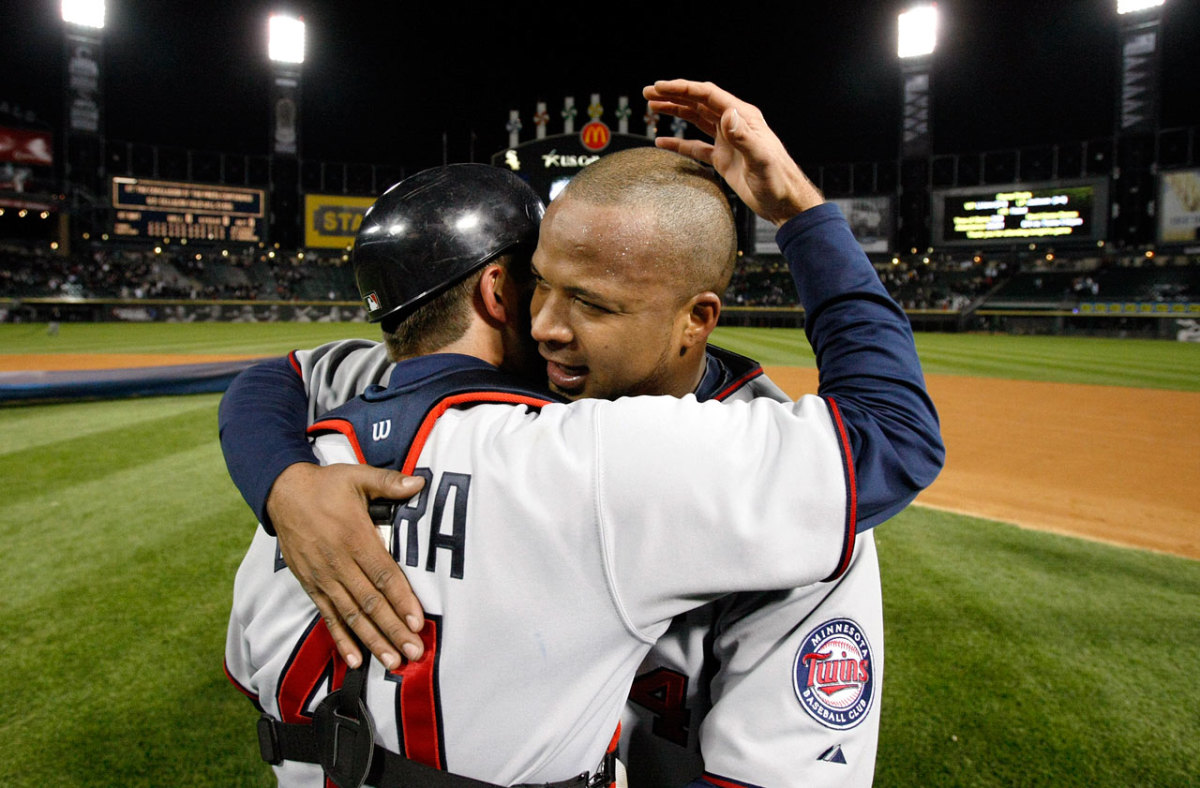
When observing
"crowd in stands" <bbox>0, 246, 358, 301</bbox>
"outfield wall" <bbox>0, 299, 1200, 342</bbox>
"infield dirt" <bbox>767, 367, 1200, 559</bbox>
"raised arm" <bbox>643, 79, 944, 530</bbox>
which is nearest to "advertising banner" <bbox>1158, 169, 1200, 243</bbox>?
"outfield wall" <bbox>0, 299, 1200, 342</bbox>

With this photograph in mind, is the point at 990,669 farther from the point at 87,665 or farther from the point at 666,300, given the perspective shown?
the point at 87,665

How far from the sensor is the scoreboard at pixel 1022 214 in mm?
35438

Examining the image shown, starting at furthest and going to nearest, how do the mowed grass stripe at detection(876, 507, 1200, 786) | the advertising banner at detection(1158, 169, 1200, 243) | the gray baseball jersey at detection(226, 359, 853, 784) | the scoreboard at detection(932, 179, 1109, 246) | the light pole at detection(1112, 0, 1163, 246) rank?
the scoreboard at detection(932, 179, 1109, 246)
the advertising banner at detection(1158, 169, 1200, 243)
the light pole at detection(1112, 0, 1163, 246)
the mowed grass stripe at detection(876, 507, 1200, 786)
the gray baseball jersey at detection(226, 359, 853, 784)

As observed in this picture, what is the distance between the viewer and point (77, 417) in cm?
710

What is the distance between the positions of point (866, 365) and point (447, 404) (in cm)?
70

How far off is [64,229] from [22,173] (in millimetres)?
5018

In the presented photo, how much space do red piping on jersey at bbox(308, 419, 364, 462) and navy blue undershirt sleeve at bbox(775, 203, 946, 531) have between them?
796mm

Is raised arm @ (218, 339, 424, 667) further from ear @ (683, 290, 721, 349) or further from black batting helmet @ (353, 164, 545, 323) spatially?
ear @ (683, 290, 721, 349)

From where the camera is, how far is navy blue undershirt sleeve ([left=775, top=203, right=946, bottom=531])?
38.8 inches

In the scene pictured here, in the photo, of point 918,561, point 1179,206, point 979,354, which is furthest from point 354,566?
point 1179,206

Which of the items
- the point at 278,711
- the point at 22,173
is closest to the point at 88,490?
the point at 278,711

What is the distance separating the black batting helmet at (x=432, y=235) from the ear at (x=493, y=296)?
3cm

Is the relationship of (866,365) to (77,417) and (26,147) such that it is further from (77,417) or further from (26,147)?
(26,147)

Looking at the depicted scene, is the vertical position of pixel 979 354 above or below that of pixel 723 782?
above
